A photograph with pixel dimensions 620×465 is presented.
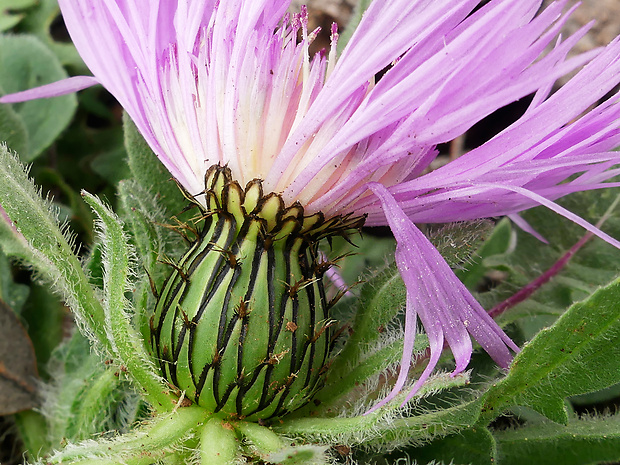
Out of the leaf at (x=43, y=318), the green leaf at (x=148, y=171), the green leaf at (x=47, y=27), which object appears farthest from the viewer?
the green leaf at (x=47, y=27)

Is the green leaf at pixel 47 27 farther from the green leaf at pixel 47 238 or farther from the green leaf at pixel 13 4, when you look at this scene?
the green leaf at pixel 47 238

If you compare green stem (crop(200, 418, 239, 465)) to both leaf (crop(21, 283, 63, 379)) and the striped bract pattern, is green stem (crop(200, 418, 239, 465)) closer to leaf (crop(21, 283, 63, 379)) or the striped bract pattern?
the striped bract pattern

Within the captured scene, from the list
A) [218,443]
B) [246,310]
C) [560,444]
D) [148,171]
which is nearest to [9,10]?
[148,171]

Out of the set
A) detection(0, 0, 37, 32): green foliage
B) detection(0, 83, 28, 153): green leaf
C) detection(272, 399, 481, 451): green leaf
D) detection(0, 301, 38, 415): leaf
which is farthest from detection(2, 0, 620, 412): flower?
detection(0, 0, 37, 32): green foliage

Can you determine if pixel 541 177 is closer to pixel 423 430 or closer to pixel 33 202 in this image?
pixel 423 430

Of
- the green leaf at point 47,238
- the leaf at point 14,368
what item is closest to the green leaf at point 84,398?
the leaf at point 14,368

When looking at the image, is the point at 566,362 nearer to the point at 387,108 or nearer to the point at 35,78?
the point at 387,108

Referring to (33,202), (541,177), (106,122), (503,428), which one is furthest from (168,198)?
(106,122)
